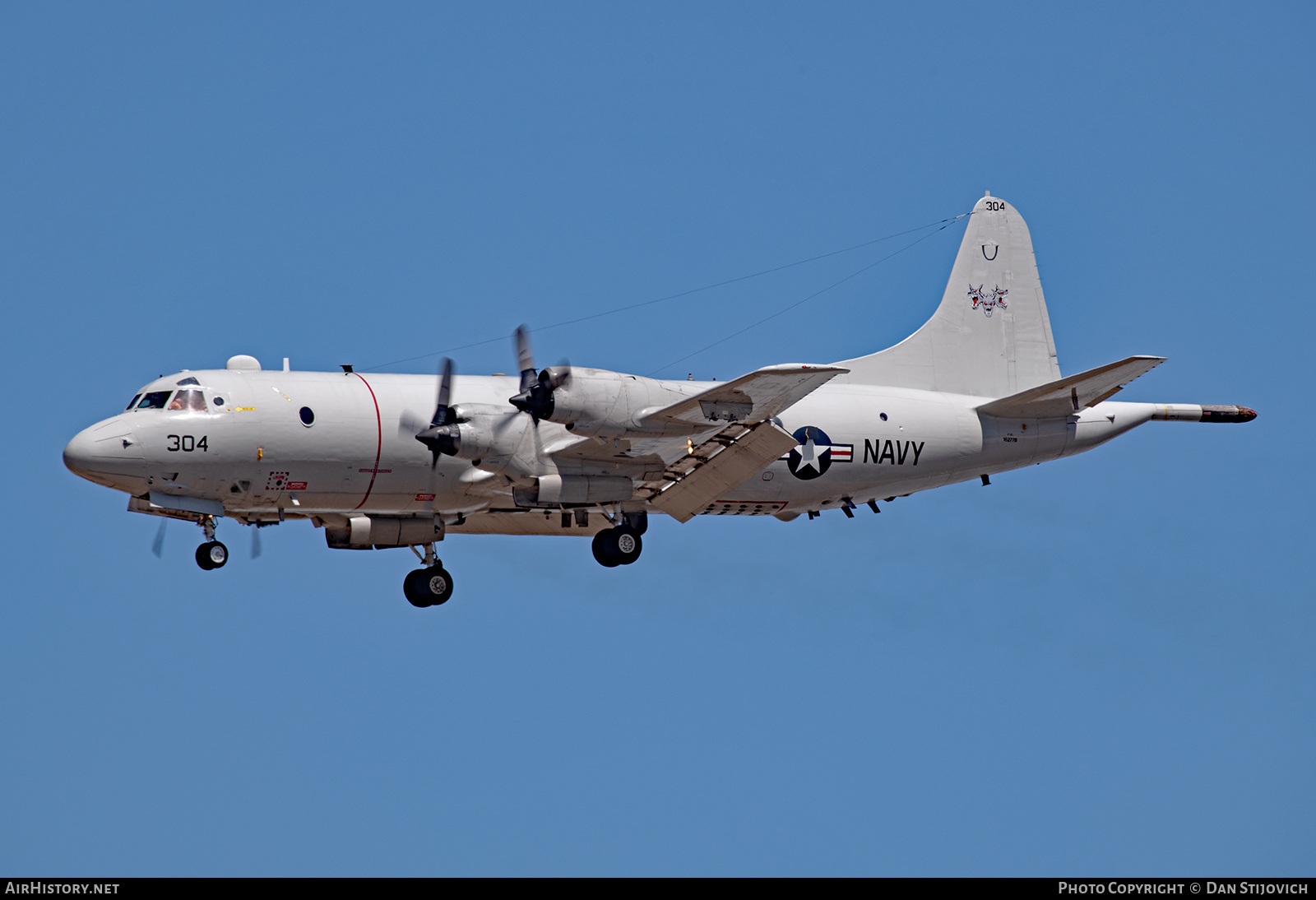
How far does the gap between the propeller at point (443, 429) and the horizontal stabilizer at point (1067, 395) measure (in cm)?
963

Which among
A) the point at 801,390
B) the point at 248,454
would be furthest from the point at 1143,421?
the point at 248,454

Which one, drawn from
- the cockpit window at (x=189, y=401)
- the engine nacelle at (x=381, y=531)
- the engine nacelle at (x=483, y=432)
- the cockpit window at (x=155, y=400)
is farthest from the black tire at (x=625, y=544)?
the cockpit window at (x=155, y=400)

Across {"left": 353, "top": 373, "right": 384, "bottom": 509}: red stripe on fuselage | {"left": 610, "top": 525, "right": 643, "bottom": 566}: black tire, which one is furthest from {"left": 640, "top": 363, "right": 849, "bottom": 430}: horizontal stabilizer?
{"left": 353, "top": 373, "right": 384, "bottom": 509}: red stripe on fuselage

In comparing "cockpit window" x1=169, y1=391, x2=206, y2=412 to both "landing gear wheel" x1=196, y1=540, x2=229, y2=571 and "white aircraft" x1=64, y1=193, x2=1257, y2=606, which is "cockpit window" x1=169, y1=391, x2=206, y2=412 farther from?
"landing gear wheel" x1=196, y1=540, x2=229, y2=571

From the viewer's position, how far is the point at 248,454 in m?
25.0

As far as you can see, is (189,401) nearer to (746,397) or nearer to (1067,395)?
(746,397)

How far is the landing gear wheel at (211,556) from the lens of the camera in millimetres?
25203

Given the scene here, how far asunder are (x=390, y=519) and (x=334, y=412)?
283cm

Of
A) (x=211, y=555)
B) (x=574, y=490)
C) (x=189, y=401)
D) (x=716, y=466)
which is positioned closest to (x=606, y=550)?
(x=574, y=490)

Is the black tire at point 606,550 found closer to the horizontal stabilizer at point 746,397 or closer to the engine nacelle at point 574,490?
the engine nacelle at point 574,490
